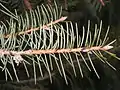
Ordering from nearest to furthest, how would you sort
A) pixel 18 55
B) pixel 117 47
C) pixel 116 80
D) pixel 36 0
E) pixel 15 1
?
1. pixel 18 55
2. pixel 15 1
3. pixel 36 0
4. pixel 117 47
5. pixel 116 80

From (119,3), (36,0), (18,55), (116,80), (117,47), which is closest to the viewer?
(18,55)

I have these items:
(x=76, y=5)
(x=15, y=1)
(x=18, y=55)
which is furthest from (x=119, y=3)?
(x=18, y=55)

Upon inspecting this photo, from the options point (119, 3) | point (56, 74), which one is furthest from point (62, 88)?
point (119, 3)

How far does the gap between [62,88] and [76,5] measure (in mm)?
362

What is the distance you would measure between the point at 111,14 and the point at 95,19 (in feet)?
0.26

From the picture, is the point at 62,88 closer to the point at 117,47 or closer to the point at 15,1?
the point at 117,47

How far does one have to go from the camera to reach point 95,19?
119cm

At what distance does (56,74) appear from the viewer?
1.20 meters

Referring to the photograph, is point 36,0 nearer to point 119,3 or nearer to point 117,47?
point 119,3

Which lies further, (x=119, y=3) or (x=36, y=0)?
(x=119, y=3)

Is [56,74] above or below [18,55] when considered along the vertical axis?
below

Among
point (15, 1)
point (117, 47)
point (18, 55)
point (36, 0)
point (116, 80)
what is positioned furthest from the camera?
point (116, 80)

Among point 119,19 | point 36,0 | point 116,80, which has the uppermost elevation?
point 36,0

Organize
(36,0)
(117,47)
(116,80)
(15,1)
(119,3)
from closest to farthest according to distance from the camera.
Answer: (15,1) < (36,0) < (119,3) < (117,47) < (116,80)
